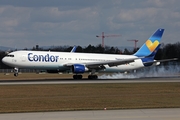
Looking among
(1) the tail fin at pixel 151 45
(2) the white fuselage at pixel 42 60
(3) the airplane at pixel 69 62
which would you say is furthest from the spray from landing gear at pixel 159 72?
(2) the white fuselage at pixel 42 60

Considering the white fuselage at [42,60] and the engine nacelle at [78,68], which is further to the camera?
the engine nacelle at [78,68]

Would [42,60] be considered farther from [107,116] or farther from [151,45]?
[107,116]

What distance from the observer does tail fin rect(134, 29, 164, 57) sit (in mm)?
58722

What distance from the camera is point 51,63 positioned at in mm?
49062

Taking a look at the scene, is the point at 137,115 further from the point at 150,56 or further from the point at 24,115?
the point at 150,56

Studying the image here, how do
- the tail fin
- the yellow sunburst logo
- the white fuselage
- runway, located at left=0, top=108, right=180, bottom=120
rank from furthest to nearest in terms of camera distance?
the yellow sunburst logo < the tail fin < the white fuselage < runway, located at left=0, top=108, right=180, bottom=120

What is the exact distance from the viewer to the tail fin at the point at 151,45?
193 feet

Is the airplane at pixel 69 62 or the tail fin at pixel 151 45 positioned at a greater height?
the tail fin at pixel 151 45

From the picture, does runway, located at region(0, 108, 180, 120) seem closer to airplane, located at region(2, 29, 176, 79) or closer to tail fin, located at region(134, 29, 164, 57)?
airplane, located at region(2, 29, 176, 79)

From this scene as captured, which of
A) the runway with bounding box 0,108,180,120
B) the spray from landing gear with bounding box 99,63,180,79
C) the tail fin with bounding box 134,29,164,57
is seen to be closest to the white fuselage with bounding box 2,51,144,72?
the tail fin with bounding box 134,29,164,57

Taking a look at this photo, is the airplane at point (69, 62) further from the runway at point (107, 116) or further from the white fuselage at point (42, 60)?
the runway at point (107, 116)

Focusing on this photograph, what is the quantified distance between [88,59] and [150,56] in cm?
1108

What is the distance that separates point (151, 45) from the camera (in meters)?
59.2

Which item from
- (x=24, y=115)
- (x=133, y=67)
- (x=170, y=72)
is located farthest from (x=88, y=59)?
(x=24, y=115)
